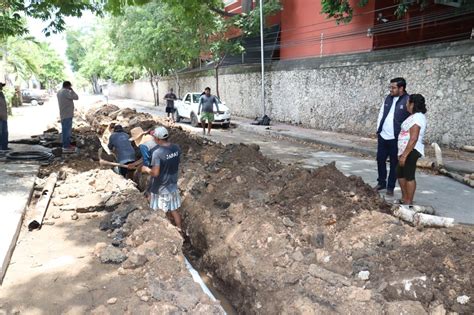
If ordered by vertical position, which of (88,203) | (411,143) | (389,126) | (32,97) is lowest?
(88,203)

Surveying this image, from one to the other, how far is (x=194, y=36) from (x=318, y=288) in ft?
63.6

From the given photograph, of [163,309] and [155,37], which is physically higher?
[155,37]

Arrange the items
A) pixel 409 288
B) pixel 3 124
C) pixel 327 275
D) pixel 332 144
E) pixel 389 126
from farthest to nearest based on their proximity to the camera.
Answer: pixel 332 144 < pixel 3 124 < pixel 389 126 < pixel 327 275 < pixel 409 288

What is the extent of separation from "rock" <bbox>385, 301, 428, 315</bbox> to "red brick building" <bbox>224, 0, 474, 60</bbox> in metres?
10.6

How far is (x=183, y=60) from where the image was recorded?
1093 inches

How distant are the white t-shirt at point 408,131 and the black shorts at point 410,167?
79mm

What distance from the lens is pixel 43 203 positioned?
19.5 feet

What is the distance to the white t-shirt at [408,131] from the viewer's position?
529cm

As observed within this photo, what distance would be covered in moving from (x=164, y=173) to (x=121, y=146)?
243 centimetres

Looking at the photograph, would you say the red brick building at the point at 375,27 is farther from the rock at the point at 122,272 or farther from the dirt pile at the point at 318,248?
the rock at the point at 122,272

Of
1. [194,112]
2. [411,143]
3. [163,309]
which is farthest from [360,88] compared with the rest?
[163,309]

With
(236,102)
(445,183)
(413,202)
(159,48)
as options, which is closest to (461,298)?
(413,202)

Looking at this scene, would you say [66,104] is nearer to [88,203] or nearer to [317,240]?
[88,203]

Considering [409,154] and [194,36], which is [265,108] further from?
[409,154]
